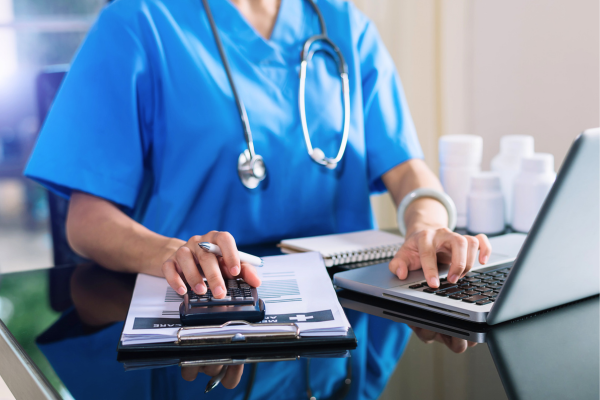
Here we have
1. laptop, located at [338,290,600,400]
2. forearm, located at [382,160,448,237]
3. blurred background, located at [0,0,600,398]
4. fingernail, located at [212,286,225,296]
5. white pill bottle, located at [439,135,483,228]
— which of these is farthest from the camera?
blurred background, located at [0,0,600,398]

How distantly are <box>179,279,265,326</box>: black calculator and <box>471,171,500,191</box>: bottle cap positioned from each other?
57cm

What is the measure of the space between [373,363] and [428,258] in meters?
0.20

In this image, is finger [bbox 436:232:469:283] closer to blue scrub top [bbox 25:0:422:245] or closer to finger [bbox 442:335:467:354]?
finger [bbox 442:335:467:354]

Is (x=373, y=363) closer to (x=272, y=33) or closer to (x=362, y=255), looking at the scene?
(x=362, y=255)

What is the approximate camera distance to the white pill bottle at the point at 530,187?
0.96 meters

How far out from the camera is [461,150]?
3.56ft

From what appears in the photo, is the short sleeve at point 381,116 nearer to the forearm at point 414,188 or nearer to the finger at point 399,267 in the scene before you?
the forearm at point 414,188

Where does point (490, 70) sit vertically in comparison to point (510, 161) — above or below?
above

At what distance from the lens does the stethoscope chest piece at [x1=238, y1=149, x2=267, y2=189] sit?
0.96 meters

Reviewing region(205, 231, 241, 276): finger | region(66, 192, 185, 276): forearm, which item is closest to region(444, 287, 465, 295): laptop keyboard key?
region(205, 231, 241, 276): finger

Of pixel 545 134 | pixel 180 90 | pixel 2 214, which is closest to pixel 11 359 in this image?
pixel 180 90

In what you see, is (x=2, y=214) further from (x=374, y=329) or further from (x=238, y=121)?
(x=374, y=329)

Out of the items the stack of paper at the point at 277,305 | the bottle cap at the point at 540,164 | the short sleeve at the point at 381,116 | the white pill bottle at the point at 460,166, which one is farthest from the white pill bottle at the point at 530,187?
the stack of paper at the point at 277,305

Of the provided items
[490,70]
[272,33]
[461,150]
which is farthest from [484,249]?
[490,70]
